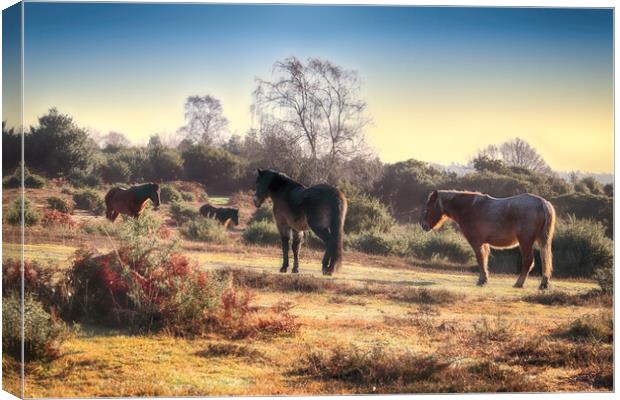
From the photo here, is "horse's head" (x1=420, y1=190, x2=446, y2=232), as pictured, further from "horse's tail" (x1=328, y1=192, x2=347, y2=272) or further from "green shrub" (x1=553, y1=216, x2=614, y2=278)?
"green shrub" (x1=553, y1=216, x2=614, y2=278)

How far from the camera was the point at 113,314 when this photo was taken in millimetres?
10961

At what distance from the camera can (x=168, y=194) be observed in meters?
11.6

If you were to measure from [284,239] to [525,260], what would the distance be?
10.6 feet

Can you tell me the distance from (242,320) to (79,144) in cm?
303

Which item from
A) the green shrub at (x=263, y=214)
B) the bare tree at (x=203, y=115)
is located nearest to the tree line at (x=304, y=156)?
the bare tree at (x=203, y=115)

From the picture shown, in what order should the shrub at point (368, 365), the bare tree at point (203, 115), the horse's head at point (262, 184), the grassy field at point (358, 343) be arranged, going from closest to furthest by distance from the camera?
the grassy field at point (358, 343)
the shrub at point (368, 365)
the bare tree at point (203, 115)
the horse's head at point (262, 184)

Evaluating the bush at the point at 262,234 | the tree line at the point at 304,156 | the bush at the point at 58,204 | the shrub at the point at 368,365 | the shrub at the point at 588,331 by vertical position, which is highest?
the tree line at the point at 304,156

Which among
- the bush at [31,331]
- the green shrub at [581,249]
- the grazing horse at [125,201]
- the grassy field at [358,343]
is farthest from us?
the green shrub at [581,249]

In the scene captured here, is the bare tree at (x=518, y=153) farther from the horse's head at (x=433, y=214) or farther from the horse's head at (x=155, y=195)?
the horse's head at (x=155, y=195)

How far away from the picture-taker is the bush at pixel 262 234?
1170cm

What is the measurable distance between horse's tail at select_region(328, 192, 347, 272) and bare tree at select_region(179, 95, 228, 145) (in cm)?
181

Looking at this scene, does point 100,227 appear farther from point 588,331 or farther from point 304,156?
point 588,331

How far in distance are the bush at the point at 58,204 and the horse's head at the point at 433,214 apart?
463 cm

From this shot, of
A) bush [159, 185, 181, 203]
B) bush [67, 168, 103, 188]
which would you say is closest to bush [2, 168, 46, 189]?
bush [67, 168, 103, 188]
